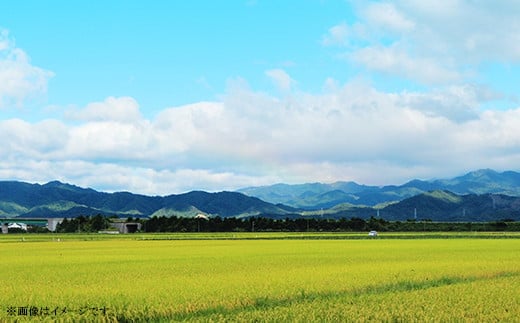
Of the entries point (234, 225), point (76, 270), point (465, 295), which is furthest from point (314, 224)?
point (465, 295)

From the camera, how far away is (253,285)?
65.2ft

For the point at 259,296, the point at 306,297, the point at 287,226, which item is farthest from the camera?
the point at 287,226

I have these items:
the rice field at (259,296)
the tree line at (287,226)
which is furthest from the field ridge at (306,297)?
the tree line at (287,226)

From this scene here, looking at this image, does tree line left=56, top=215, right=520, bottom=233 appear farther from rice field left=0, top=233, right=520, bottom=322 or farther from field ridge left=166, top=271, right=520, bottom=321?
field ridge left=166, top=271, right=520, bottom=321

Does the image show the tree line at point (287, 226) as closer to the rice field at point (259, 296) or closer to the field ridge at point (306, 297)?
the rice field at point (259, 296)

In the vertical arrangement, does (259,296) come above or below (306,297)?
above

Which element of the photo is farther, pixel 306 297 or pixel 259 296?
pixel 306 297

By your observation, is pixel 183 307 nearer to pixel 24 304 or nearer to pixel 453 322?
pixel 24 304

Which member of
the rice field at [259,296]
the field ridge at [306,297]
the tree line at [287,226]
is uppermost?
the tree line at [287,226]

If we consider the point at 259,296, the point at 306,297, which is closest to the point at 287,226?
the point at 306,297

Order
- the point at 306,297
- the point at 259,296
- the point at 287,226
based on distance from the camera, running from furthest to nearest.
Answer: the point at 287,226 → the point at 306,297 → the point at 259,296

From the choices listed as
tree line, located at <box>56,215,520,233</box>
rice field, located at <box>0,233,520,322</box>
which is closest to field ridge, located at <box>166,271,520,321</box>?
rice field, located at <box>0,233,520,322</box>

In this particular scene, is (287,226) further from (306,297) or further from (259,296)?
(259,296)

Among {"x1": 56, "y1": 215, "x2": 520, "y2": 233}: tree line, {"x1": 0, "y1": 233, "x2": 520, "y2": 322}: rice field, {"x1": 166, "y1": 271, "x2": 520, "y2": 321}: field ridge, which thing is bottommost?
{"x1": 166, "y1": 271, "x2": 520, "y2": 321}: field ridge
